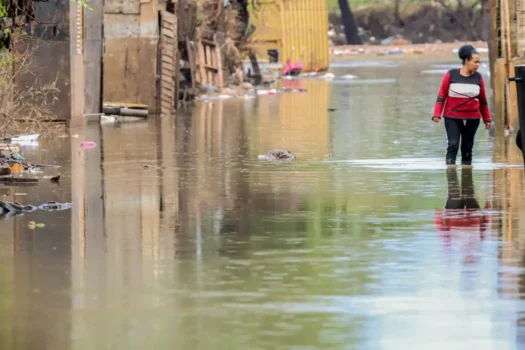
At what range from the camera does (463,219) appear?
40.7ft

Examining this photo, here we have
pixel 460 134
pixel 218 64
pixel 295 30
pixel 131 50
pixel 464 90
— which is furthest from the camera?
pixel 295 30

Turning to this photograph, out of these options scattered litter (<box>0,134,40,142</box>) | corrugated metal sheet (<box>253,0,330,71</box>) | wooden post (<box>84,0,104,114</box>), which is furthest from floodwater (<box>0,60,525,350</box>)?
corrugated metal sheet (<box>253,0,330,71</box>)

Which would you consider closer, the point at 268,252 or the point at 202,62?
the point at 268,252

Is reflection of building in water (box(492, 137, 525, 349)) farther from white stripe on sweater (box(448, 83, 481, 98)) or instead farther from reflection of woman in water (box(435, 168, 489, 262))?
white stripe on sweater (box(448, 83, 481, 98))

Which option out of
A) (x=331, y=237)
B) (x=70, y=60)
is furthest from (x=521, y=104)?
(x=70, y=60)

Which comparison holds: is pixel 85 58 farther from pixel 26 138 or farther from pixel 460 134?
pixel 460 134

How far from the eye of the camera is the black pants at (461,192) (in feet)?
44.1

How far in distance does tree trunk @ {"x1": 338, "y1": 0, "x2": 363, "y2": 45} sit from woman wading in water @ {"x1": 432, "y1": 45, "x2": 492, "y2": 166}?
7814 cm

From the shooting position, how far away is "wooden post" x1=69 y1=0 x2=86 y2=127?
82.4 feet

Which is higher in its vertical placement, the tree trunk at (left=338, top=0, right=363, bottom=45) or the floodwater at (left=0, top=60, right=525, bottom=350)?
the tree trunk at (left=338, top=0, right=363, bottom=45)

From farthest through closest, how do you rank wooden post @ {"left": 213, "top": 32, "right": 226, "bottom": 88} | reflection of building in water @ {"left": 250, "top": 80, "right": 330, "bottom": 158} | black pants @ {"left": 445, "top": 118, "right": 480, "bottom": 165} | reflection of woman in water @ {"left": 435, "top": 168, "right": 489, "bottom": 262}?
wooden post @ {"left": 213, "top": 32, "right": 226, "bottom": 88}, reflection of building in water @ {"left": 250, "top": 80, "right": 330, "bottom": 158}, black pants @ {"left": 445, "top": 118, "right": 480, "bottom": 165}, reflection of woman in water @ {"left": 435, "top": 168, "right": 489, "bottom": 262}

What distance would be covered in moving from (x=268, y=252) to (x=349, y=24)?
283 feet

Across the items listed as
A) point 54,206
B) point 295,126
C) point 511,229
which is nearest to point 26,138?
point 295,126

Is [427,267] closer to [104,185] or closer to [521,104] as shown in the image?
[521,104]
